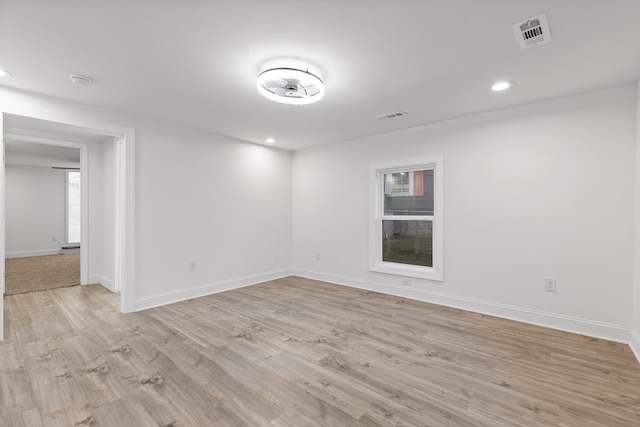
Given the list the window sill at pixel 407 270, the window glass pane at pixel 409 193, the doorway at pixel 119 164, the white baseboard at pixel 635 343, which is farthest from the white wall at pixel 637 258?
the doorway at pixel 119 164

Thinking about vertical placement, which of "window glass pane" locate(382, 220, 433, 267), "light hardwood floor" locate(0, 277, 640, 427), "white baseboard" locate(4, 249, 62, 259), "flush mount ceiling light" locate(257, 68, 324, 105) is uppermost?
"flush mount ceiling light" locate(257, 68, 324, 105)

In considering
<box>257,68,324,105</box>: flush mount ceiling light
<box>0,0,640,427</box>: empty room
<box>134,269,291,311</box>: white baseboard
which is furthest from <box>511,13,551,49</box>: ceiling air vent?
<box>134,269,291,311</box>: white baseboard

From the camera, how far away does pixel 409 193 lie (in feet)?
14.2

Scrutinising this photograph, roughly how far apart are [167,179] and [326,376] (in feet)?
10.2

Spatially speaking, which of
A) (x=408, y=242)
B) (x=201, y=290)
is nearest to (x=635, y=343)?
(x=408, y=242)

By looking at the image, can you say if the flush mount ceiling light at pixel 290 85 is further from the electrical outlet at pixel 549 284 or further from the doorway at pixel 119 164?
the electrical outlet at pixel 549 284

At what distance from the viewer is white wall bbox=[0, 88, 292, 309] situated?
11.7 ft

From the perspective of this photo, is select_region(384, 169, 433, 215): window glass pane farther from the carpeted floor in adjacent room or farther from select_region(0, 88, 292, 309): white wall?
the carpeted floor in adjacent room

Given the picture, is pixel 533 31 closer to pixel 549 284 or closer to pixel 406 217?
pixel 549 284

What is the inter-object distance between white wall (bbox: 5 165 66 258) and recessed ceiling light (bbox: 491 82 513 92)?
991 centimetres

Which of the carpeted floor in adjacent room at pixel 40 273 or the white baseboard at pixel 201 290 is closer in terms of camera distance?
the white baseboard at pixel 201 290

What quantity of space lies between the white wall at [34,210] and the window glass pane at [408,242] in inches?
336

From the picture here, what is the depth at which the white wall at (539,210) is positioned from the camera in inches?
108

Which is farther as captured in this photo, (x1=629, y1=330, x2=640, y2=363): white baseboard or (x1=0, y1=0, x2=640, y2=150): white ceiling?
(x1=629, y1=330, x2=640, y2=363): white baseboard
